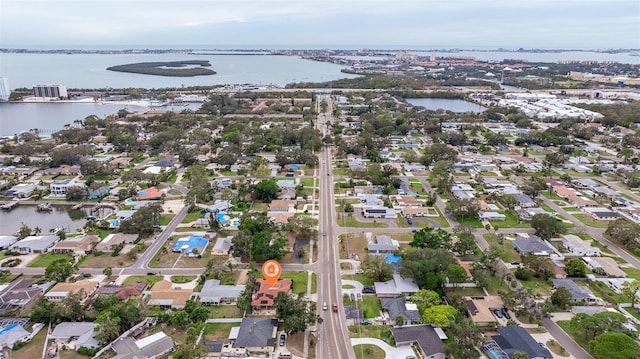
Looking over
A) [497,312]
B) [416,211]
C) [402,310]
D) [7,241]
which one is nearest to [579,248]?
[497,312]

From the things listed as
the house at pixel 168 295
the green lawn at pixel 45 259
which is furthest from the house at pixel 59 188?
the house at pixel 168 295

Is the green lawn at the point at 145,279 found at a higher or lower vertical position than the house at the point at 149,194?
lower

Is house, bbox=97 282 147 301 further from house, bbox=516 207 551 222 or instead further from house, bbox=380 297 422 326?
house, bbox=516 207 551 222

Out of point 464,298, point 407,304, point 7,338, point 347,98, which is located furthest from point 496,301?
point 347,98

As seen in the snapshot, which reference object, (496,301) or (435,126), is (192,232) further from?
(435,126)

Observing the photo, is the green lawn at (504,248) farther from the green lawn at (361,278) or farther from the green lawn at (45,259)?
the green lawn at (45,259)

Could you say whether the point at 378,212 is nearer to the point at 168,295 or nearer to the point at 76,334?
the point at 168,295
